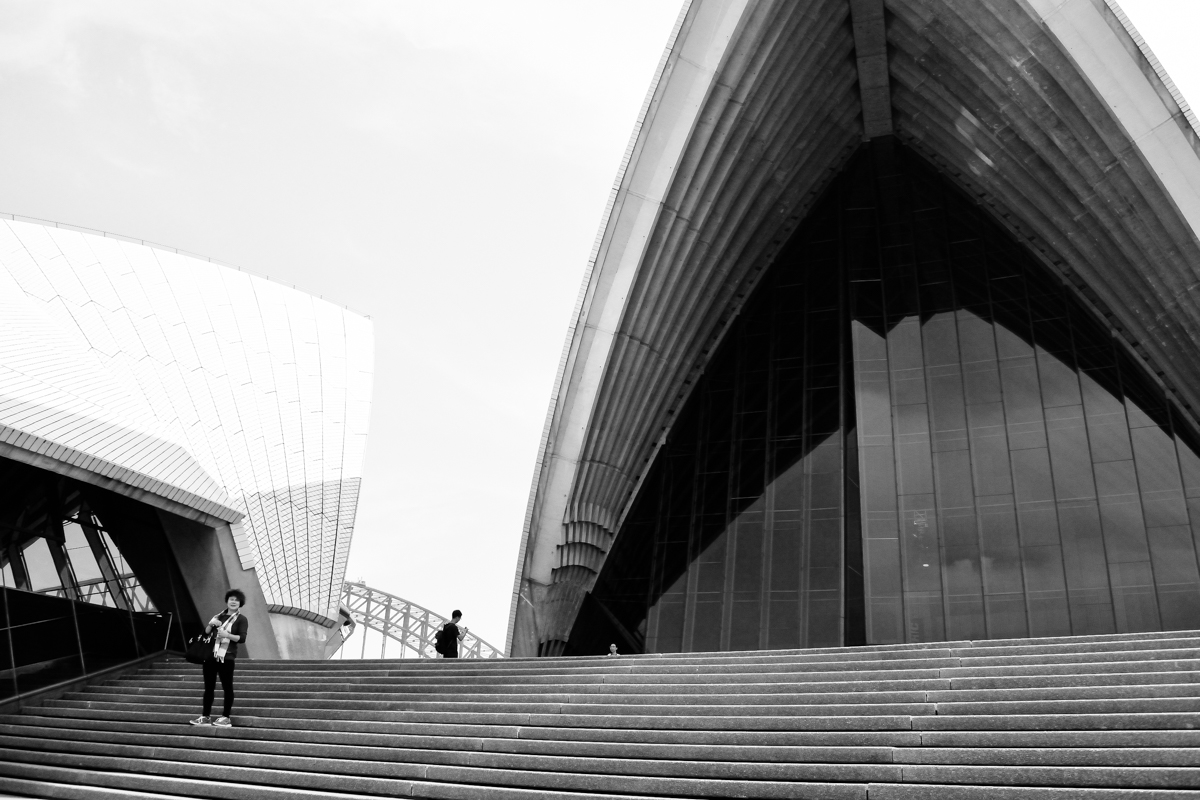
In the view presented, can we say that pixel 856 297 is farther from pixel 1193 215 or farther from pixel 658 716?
pixel 658 716

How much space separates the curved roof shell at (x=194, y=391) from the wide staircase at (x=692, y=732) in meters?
4.02

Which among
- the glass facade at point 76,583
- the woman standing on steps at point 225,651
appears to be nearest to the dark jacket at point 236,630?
the woman standing on steps at point 225,651

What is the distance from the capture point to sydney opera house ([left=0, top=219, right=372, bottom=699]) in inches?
536

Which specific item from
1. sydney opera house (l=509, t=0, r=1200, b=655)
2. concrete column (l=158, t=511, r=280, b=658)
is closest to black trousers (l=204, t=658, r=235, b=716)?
concrete column (l=158, t=511, r=280, b=658)

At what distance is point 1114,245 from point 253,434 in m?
16.9

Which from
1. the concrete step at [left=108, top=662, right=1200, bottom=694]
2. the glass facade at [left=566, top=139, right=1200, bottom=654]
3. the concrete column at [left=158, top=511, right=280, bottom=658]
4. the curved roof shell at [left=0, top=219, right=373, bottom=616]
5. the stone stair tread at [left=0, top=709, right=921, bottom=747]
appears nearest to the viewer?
the stone stair tread at [left=0, top=709, right=921, bottom=747]

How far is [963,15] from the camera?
765 inches

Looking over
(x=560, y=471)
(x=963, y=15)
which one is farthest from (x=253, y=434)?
(x=963, y=15)

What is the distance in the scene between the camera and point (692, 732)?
7.70 meters

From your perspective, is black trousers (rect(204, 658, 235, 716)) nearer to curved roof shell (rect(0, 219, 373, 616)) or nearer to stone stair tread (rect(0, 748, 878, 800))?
stone stair tread (rect(0, 748, 878, 800))

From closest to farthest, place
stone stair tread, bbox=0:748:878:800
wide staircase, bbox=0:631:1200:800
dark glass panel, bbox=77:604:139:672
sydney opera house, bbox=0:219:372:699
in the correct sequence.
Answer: wide staircase, bbox=0:631:1200:800 < stone stair tread, bbox=0:748:878:800 < dark glass panel, bbox=77:604:139:672 < sydney opera house, bbox=0:219:372:699

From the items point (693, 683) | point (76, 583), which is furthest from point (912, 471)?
point (76, 583)

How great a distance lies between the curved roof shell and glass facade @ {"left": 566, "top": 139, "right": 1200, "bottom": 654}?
20.4 ft

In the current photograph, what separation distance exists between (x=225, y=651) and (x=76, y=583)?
6833 millimetres
